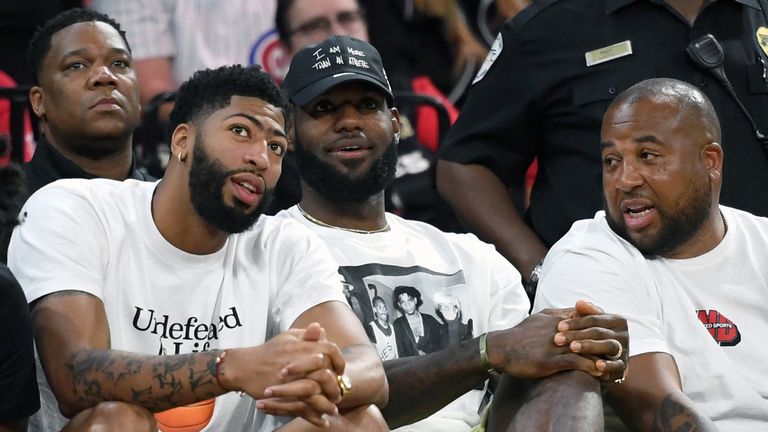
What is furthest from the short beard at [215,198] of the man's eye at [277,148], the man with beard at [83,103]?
the man with beard at [83,103]

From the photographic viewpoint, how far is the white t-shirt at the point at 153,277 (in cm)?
318

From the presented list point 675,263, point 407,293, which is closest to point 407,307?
point 407,293

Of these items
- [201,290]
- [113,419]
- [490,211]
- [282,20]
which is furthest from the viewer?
[282,20]

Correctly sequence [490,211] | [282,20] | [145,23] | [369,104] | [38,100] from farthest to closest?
[282,20]
[145,23]
[490,211]
[38,100]
[369,104]

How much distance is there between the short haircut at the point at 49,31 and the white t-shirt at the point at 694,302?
1642 millimetres

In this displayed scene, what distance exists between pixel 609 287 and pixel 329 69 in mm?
1108

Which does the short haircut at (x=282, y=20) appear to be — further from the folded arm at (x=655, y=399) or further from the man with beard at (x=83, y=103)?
the folded arm at (x=655, y=399)

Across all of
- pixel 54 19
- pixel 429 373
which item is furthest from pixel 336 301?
pixel 54 19

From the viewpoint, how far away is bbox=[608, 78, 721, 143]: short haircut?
357 cm

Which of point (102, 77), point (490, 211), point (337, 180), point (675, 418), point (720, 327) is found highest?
point (102, 77)

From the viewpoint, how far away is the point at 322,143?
3889mm

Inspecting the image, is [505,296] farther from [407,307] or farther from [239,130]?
[239,130]

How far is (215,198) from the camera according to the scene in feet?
10.9

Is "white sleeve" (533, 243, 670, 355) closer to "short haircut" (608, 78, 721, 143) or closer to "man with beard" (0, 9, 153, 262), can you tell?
"short haircut" (608, 78, 721, 143)
